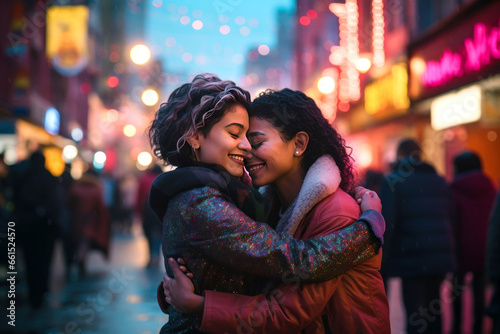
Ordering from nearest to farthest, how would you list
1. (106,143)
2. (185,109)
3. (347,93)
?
1. (185,109)
2. (347,93)
3. (106,143)

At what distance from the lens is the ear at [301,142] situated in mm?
2545

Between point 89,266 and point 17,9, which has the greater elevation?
point 17,9

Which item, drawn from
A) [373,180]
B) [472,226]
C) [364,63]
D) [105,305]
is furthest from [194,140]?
[364,63]

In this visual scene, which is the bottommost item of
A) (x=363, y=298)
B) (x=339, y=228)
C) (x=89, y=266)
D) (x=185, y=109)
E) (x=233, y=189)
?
(x=89, y=266)

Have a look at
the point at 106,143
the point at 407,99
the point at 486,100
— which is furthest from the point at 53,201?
the point at 106,143

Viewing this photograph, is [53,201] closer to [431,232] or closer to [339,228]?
[431,232]

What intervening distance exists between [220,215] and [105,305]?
597 cm

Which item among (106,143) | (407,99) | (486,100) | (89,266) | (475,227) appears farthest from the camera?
(106,143)

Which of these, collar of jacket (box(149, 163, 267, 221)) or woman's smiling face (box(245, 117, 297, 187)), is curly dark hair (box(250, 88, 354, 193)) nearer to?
woman's smiling face (box(245, 117, 297, 187))

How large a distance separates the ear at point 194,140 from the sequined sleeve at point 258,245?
0.31 meters

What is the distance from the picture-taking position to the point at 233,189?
7.33ft

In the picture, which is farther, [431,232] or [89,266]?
[89,266]

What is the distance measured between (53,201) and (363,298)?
672 cm

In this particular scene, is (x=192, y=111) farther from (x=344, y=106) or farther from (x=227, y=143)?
(x=344, y=106)
